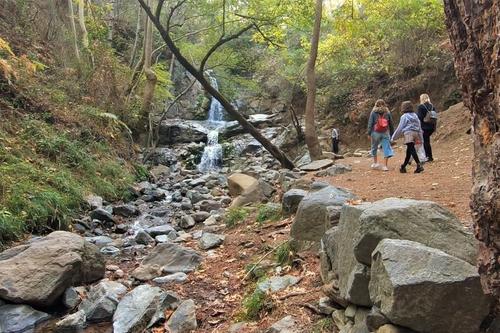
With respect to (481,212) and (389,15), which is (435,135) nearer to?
(389,15)

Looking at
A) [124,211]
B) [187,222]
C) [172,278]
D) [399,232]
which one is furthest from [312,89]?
[399,232]

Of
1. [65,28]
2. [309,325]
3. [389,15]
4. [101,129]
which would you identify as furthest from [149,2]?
[309,325]

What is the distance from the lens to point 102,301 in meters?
4.87

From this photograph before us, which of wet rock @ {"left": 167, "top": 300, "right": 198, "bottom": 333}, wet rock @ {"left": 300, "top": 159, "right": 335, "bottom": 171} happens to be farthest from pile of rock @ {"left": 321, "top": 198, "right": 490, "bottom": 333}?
wet rock @ {"left": 300, "top": 159, "right": 335, "bottom": 171}

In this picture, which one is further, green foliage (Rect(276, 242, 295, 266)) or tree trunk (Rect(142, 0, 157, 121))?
tree trunk (Rect(142, 0, 157, 121))

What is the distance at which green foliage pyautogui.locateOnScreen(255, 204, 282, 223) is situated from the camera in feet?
22.2

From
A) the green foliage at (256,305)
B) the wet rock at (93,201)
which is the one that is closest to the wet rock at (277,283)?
the green foliage at (256,305)

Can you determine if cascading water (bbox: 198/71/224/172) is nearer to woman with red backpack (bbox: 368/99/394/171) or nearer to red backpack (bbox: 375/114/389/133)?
woman with red backpack (bbox: 368/99/394/171)

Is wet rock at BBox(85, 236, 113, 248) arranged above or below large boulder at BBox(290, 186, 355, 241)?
below

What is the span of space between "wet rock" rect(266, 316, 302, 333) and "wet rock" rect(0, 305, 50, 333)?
270cm

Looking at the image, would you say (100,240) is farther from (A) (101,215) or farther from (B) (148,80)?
(B) (148,80)

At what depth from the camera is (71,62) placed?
15422mm

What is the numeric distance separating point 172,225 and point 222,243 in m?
2.41

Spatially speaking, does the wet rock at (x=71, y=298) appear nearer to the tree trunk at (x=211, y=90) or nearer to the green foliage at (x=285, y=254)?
the green foliage at (x=285, y=254)
